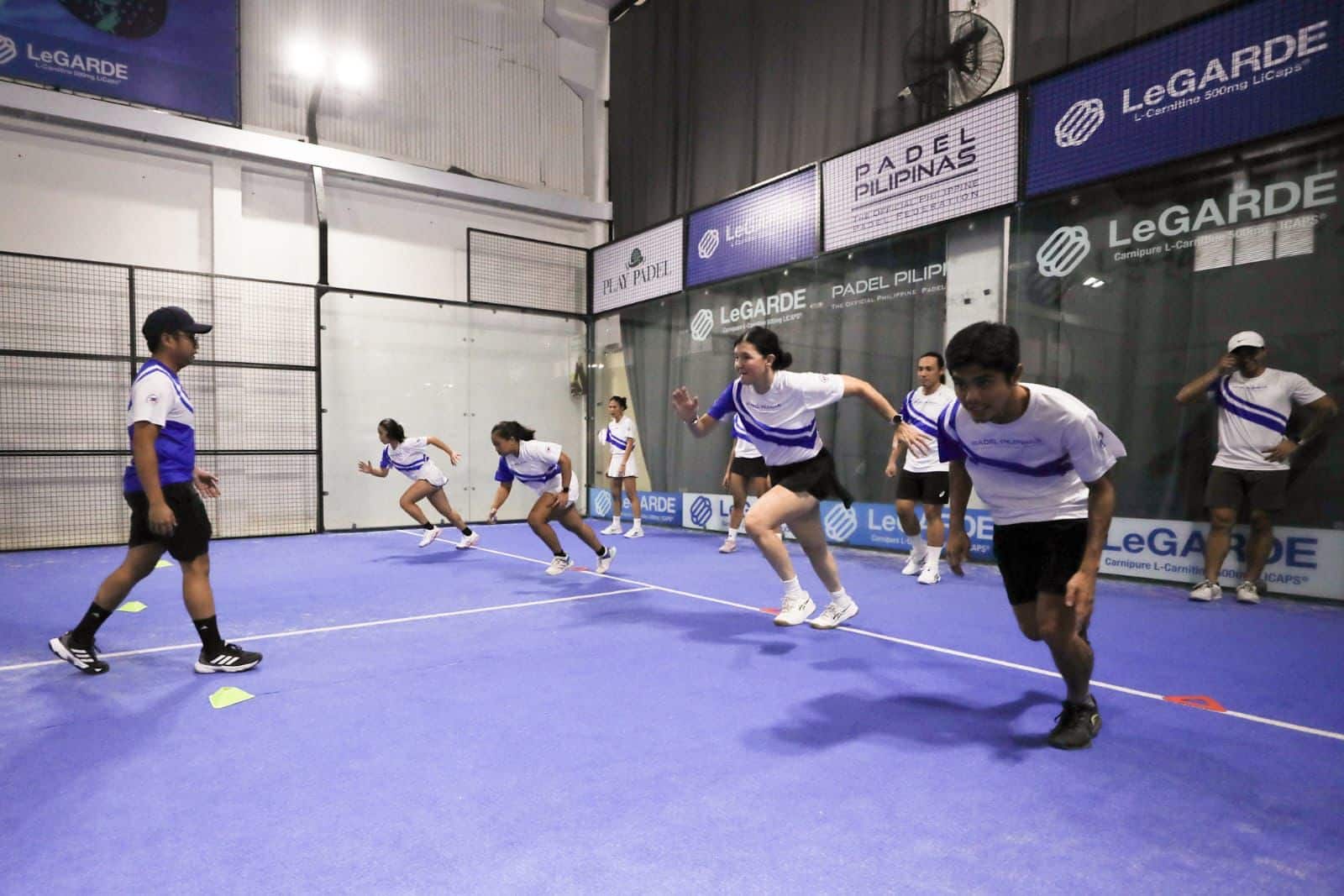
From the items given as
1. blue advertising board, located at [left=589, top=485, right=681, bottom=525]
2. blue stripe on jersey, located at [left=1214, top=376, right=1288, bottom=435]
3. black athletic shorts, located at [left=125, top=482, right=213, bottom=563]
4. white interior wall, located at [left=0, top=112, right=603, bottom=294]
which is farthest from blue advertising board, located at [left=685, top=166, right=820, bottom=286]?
black athletic shorts, located at [left=125, top=482, right=213, bottom=563]

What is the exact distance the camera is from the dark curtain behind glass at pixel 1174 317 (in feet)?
14.8

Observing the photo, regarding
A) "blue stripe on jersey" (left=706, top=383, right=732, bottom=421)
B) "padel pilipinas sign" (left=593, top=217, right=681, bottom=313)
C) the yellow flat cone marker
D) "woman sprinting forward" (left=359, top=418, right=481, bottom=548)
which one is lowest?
the yellow flat cone marker

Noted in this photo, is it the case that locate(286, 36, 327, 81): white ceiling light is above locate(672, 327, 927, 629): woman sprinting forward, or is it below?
above

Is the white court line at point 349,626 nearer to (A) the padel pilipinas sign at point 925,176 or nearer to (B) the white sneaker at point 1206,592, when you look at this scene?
(B) the white sneaker at point 1206,592

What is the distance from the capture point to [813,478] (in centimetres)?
382

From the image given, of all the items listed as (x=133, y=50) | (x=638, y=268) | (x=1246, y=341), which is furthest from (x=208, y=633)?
(x=133, y=50)

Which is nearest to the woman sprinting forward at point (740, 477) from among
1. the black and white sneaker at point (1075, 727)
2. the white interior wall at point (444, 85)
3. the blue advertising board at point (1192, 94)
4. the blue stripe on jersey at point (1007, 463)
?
the blue advertising board at point (1192, 94)

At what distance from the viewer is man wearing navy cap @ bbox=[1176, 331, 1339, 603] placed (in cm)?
441

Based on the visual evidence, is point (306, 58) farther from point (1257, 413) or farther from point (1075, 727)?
point (1075, 727)

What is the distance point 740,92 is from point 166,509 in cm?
795

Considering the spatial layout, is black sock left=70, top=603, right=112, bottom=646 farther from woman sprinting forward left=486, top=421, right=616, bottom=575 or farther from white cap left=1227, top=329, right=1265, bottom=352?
white cap left=1227, top=329, right=1265, bottom=352

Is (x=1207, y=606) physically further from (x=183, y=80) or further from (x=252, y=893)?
(x=183, y=80)

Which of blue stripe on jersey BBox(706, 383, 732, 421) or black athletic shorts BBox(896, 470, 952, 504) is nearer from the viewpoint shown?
blue stripe on jersey BBox(706, 383, 732, 421)

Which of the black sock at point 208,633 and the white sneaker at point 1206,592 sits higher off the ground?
the black sock at point 208,633
